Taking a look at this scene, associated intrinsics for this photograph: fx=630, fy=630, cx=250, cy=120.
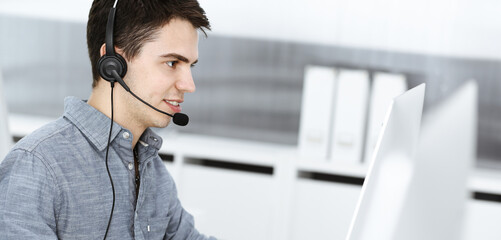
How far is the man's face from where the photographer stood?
1178mm

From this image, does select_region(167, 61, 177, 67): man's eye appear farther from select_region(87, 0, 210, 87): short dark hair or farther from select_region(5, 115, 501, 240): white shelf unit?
select_region(5, 115, 501, 240): white shelf unit

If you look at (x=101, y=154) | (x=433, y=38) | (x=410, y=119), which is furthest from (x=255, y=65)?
(x=410, y=119)

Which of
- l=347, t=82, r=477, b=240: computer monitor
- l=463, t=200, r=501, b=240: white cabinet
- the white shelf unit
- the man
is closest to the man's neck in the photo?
the man

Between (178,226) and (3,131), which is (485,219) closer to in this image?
(178,226)

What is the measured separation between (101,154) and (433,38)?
222cm

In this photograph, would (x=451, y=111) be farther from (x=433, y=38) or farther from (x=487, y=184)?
(x=433, y=38)

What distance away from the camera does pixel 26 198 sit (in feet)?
3.17

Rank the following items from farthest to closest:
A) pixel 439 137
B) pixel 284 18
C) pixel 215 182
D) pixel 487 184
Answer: pixel 284 18, pixel 215 182, pixel 487 184, pixel 439 137

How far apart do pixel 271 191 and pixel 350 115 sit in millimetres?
478

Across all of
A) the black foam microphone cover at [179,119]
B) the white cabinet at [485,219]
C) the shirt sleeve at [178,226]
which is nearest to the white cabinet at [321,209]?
the white cabinet at [485,219]

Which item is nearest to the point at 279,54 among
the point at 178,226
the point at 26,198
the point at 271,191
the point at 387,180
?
the point at 271,191

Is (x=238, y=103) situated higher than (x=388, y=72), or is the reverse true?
(x=388, y=72)

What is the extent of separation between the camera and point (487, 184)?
8.59 feet

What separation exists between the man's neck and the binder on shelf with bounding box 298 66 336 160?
157 centimetres
